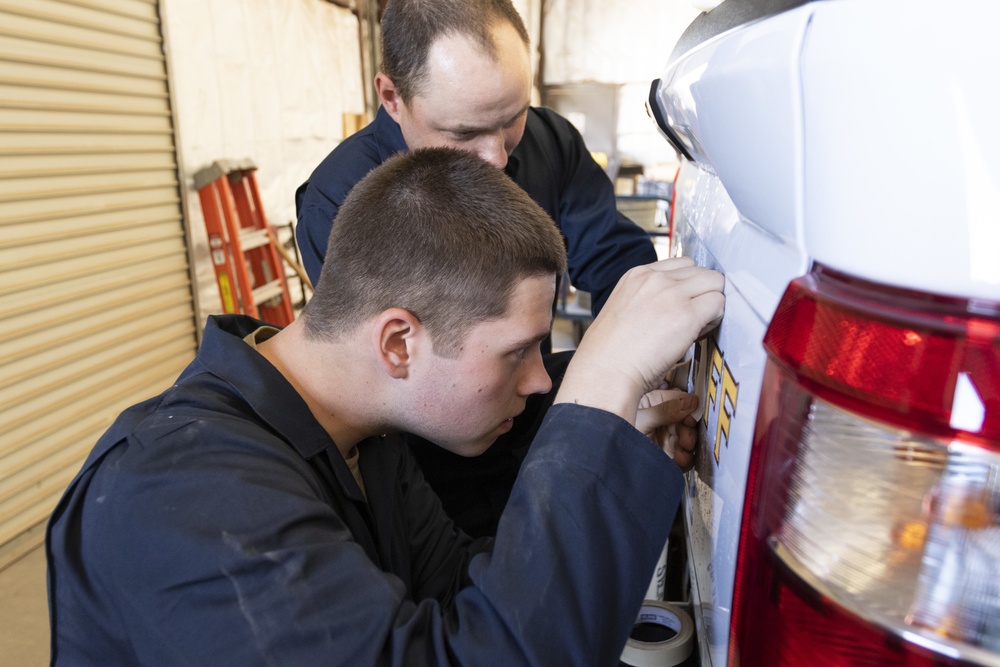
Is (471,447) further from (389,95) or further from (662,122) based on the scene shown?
(389,95)

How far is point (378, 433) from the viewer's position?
122 centimetres

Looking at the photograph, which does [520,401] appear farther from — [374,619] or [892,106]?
[892,106]

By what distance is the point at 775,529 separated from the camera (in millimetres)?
547

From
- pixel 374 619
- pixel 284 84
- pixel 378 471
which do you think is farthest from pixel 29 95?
pixel 374 619

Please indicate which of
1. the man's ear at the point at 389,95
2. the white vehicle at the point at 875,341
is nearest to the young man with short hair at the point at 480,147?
the man's ear at the point at 389,95

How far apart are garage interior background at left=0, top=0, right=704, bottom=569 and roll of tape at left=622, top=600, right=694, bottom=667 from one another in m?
2.97

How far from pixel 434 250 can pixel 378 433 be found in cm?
37

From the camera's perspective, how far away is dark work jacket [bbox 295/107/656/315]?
1772mm

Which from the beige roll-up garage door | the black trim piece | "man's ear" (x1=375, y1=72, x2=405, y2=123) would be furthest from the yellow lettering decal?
the beige roll-up garage door

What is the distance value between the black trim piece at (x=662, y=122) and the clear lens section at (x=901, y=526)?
2.87ft

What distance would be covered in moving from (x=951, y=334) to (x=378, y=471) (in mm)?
1008

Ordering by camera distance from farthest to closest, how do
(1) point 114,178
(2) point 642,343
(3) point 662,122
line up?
(1) point 114,178 < (3) point 662,122 < (2) point 642,343

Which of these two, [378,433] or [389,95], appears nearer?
[378,433]

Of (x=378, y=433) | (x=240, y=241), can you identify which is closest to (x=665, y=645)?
(x=378, y=433)
